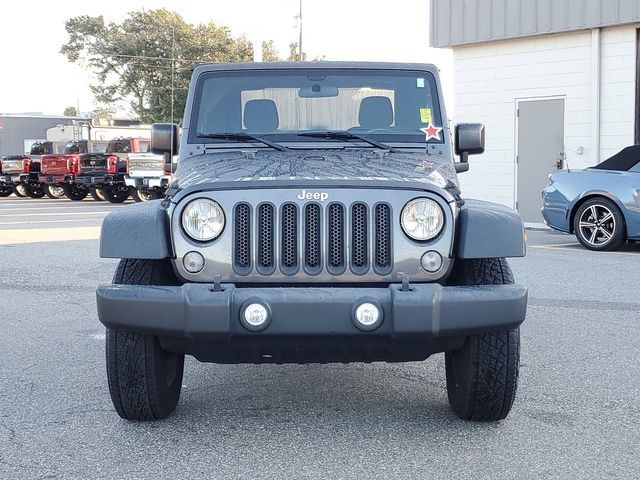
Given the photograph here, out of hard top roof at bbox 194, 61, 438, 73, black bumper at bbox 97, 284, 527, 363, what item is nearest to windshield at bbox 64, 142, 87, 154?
hard top roof at bbox 194, 61, 438, 73

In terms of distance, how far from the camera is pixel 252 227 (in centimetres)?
427

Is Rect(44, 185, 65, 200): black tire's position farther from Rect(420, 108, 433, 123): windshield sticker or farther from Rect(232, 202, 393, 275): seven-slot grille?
Rect(232, 202, 393, 275): seven-slot grille

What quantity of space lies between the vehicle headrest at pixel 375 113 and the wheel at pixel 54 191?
2721 cm

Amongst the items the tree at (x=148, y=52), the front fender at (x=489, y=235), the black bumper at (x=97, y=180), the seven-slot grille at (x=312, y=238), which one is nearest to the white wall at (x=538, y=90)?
the black bumper at (x=97, y=180)

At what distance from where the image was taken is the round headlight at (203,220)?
4.30 m

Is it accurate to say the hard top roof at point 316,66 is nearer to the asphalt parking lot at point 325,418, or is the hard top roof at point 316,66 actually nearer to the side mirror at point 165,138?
the side mirror at point 165,138

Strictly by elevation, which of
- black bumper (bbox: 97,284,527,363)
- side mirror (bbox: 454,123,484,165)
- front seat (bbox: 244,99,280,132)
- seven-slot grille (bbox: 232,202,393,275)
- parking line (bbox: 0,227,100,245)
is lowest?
parking line (bbox: 0,227,100,245)

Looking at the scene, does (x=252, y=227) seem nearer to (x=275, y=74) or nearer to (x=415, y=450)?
(x=415, y=450)

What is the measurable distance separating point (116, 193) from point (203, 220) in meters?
23.9

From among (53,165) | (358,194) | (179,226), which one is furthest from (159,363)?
(53,165)

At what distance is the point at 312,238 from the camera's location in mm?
4289

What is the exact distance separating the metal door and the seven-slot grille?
561 inches

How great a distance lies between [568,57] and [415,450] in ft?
48.9

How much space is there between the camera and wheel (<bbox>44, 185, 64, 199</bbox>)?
3188 centimetres
